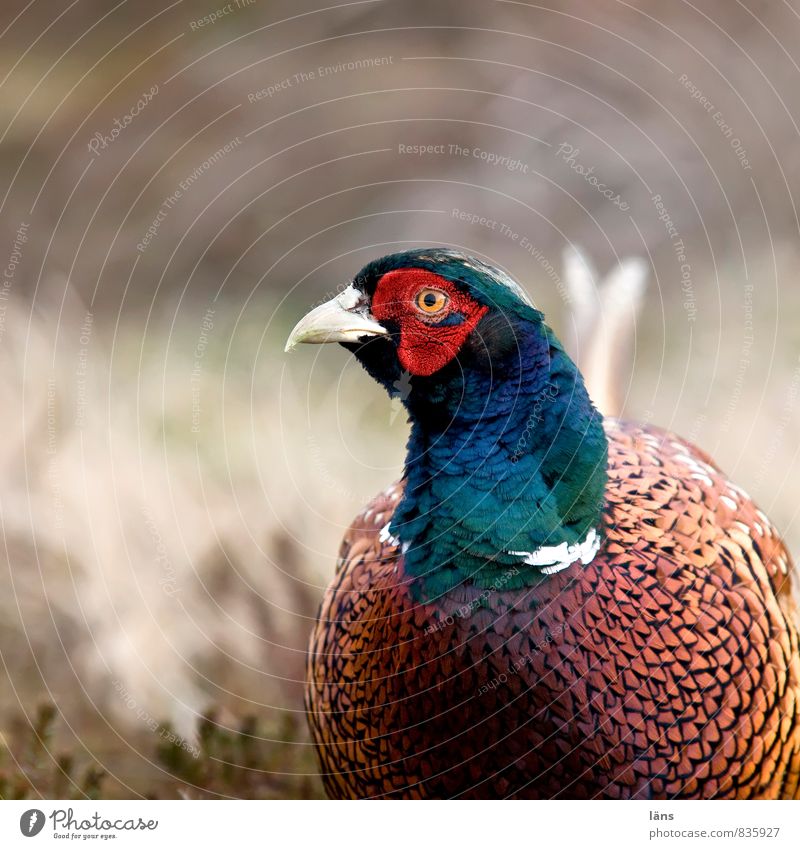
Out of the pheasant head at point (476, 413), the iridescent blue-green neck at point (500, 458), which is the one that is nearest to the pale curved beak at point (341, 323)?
the pheasant head at point (476, 413)

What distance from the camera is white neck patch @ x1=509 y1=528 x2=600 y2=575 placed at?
74.5 inches

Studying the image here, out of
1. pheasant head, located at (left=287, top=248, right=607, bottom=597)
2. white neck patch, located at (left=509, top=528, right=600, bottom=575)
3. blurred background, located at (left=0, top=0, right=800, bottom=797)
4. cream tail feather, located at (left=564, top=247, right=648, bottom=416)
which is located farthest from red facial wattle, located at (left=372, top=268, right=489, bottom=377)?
blurred background, located at (left=0, top=0, right=800, bottom=797)

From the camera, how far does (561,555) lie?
193 centimetres

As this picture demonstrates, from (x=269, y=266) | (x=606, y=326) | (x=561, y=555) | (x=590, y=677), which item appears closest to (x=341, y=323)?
(x=561, y=555)

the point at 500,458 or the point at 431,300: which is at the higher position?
the point at 431,300

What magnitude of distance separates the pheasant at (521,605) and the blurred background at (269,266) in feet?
3.66

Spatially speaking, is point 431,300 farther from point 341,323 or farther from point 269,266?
point 269,266

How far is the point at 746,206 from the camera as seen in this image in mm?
3611

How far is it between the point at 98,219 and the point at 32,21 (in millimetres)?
895

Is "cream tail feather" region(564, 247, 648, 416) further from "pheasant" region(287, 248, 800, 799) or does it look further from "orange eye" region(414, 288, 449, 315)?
Result: "orange eye" region(414, 288, 449, 315)

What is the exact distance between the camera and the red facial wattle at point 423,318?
1837 mm

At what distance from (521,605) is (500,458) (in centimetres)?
32

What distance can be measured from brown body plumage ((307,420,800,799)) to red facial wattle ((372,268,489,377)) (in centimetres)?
47
